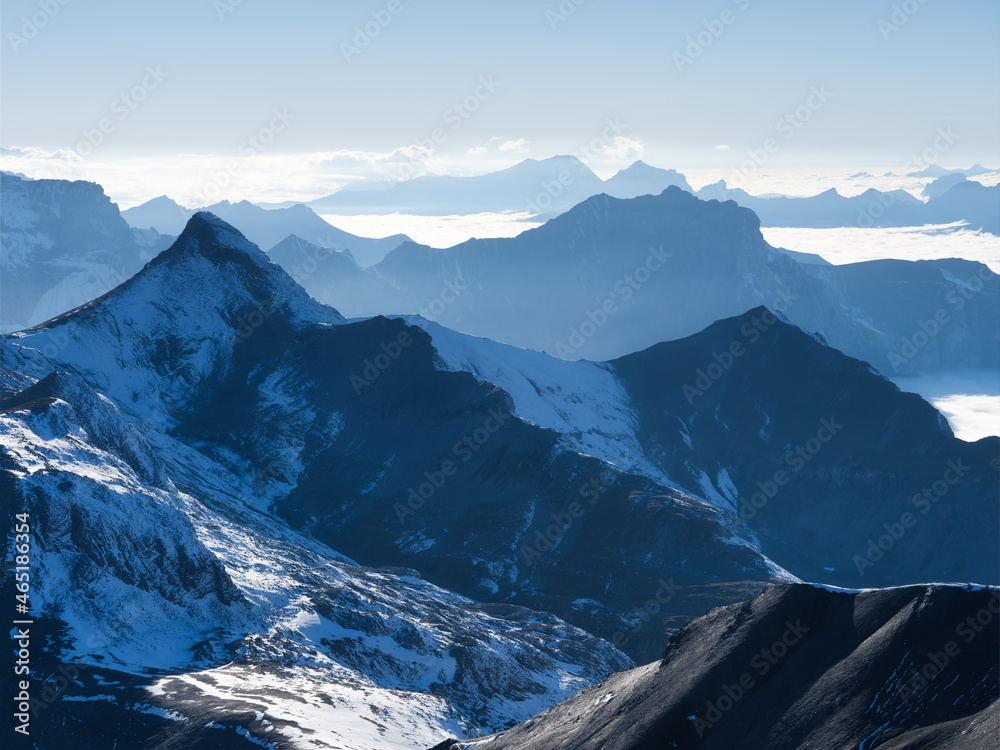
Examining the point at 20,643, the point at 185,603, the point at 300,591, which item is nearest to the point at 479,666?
the point at 300,591

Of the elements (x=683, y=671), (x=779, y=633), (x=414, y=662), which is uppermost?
(x=779, y=633)

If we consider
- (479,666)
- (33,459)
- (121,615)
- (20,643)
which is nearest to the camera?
(20,643)

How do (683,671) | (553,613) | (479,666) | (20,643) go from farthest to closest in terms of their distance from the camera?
(553,613), (479,666), (20,643), (683,671)

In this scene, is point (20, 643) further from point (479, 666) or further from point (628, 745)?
point (628, 745)

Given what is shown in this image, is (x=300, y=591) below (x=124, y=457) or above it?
below

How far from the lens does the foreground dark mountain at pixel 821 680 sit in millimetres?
57438

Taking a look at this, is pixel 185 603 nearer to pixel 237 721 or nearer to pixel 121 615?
pixel 121 615

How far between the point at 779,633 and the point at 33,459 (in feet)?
350

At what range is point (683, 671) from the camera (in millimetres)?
73875

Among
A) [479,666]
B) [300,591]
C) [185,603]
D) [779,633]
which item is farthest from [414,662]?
[779,633]

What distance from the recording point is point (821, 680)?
64.2 meters

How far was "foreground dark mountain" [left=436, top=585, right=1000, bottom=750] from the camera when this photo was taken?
5744cm

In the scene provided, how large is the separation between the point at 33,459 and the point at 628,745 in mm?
99021

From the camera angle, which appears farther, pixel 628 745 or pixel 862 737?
pixel 628 745
